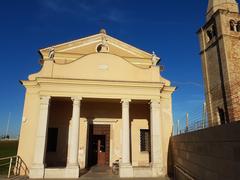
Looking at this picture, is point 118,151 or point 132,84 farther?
point 118,151

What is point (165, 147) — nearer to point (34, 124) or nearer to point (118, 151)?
point (118, 151)

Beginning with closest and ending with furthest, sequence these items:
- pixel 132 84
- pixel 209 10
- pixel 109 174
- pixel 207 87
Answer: pixel 109 174
pixel 132 84
pixel 207 87
pixel 209 10

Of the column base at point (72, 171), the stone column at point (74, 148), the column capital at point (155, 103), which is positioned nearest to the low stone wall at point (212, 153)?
the column capital at point (155, 103)

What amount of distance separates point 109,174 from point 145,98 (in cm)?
465

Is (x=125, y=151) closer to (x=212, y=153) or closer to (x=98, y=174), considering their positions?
(x=98, y=174)

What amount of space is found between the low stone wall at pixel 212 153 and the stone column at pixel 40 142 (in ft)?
22.2

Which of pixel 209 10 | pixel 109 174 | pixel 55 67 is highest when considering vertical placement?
pixel 209 10

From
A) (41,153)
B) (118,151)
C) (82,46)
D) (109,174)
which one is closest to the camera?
(41,153)

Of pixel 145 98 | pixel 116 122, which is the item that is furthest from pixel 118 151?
pixel 145 98

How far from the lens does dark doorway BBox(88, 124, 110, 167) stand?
15.0m

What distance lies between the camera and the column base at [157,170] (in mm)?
12000

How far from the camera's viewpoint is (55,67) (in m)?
13.1

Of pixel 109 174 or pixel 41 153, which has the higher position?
pixel 41 153

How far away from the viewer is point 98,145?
15.4 metres
